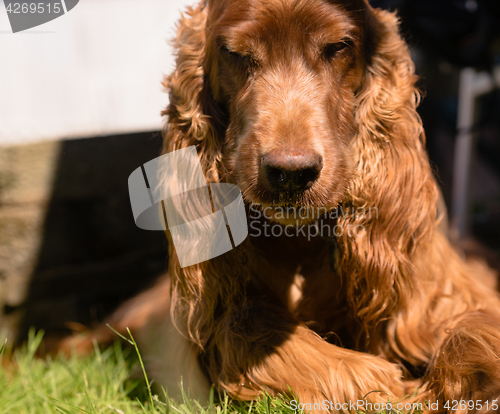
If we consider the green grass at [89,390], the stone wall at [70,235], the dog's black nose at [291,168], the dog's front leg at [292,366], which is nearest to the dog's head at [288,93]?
the dog's black nose at [291,168]

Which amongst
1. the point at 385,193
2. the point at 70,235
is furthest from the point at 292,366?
the point at 70,235

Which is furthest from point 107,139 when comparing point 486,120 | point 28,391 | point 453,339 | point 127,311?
point 486,120

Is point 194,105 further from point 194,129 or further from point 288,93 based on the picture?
point 288,93

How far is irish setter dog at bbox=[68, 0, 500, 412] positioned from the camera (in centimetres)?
134

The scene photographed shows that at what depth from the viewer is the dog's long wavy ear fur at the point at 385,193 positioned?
149cm

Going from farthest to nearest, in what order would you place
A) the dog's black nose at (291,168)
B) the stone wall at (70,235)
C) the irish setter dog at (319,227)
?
the stone wall at (70,235) < the irish setter dog at (319,227) < the dog's black nose at (291,168)

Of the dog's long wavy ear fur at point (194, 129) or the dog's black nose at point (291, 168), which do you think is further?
the dog's long wavy ear fur at point (194, 129)

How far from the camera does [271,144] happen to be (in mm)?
1255

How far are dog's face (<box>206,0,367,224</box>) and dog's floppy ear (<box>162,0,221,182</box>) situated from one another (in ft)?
0.27

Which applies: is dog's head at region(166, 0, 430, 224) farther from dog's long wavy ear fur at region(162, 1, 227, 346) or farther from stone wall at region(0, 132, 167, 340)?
stone wall at region(0, 132, 167, 340)

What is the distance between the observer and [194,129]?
154 cm

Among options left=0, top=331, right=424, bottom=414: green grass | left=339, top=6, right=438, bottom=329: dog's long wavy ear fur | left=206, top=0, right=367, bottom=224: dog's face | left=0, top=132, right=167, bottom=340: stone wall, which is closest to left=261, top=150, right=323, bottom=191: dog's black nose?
left=206, top=0, right=367, bottom=224: dog's face

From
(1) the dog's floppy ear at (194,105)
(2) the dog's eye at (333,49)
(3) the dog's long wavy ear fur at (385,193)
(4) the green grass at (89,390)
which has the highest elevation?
(2) the dog's eye at (333,49)

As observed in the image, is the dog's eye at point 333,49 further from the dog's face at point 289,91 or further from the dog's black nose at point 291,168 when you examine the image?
the dog's black nose at point 291,168
